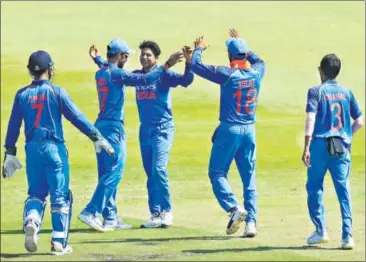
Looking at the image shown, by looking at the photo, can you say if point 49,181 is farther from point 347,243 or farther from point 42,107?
point 347,243

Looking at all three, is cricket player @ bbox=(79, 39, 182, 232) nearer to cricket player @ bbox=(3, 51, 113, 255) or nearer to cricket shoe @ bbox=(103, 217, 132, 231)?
cricket shoe @ bbox=(103, 217, 132, 231)

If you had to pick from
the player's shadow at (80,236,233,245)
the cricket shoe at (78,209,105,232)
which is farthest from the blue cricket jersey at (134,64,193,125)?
the player's shadow at (80,236,233,245)

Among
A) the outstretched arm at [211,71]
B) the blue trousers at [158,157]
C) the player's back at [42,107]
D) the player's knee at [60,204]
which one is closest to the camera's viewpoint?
the player's back at [42,107]

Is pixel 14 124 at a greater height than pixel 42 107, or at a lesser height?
lesser

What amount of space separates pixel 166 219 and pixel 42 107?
3.63 metres

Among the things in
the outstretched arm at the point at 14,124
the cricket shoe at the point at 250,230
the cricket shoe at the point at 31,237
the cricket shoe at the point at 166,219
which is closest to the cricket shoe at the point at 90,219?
the cricket shoe at the point at 166,219

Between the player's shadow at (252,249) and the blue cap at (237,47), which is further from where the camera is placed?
the blue cap at (237,47)

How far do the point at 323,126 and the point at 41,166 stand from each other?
3412mm

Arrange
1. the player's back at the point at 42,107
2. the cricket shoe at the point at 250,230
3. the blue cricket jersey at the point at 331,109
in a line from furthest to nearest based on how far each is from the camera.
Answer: the cricket shoe at the point at 250,230 → the blue cricket jersey at the point at 331,109 → the player's back at the point at 42,107

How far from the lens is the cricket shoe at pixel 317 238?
50.4 ft

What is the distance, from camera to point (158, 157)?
669 inches

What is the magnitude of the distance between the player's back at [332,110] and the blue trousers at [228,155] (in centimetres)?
108

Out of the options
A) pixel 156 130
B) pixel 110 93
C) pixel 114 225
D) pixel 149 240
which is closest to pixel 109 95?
pixel 110 93

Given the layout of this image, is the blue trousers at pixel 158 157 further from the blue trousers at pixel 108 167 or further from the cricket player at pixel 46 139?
the cricket player at pixel 46 139
